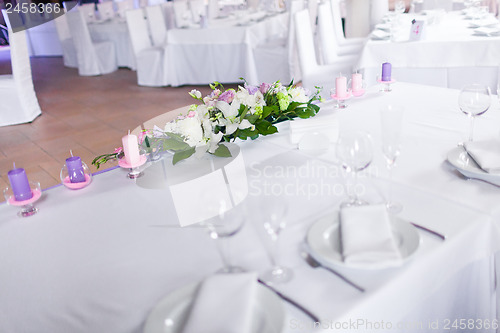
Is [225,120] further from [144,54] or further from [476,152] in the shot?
[144,54]

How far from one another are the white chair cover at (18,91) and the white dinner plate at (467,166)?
451 cm

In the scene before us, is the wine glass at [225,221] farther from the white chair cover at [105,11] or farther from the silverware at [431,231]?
the white chair cover at [105,11]

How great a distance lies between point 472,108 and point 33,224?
1344 mm

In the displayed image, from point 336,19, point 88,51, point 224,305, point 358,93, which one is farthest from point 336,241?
point 88,51

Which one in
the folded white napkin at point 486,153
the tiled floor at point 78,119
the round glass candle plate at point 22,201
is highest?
the round glass candle plate at point 22,201

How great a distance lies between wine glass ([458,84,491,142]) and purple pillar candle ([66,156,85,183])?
3.97 ft

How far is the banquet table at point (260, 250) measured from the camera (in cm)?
86

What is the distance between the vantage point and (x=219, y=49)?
5.32 m

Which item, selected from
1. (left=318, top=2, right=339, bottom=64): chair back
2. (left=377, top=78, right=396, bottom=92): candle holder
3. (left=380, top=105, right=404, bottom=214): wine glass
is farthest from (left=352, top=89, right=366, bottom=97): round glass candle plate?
(left=318, top=2, right=339, bottom=64): chair back

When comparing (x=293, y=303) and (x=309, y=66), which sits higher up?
(x=293, y=303)

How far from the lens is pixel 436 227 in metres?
1.01

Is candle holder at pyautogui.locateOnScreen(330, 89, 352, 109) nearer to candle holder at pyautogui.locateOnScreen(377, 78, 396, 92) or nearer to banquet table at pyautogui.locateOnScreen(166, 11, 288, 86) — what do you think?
candle holder at pyautogui.locateOnScreen(377, 78, 396, 92)

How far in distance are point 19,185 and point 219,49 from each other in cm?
431

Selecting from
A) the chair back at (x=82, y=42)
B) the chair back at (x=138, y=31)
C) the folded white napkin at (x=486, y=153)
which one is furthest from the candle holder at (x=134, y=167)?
the chair back at (x=82, y=42)
